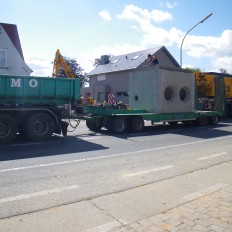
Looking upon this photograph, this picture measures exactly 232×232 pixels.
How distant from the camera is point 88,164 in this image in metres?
7.77

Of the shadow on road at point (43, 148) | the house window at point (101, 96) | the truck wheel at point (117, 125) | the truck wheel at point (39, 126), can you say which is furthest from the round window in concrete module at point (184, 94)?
the house window at point (101, 96)

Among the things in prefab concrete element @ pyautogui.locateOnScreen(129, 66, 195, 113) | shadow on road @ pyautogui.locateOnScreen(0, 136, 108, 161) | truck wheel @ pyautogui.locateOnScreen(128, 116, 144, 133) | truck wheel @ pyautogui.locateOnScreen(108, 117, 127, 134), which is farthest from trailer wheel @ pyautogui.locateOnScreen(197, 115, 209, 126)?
shadow on road @ pyautogui.locateOnScreen(0, 136, 108, 161)

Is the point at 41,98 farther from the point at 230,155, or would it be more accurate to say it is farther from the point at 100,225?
the point at 100,225

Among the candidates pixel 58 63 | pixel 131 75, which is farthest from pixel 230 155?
pixel 58 63

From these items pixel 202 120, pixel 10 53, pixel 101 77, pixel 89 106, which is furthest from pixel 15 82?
pixel 101 77

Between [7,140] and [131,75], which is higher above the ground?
[131,75]

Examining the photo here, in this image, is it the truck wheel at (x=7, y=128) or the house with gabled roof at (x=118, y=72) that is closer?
the truck wheel at (x=7, y=128)

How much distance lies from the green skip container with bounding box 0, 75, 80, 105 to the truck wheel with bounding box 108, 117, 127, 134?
2.05 metres

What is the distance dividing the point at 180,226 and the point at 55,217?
5.56 ft

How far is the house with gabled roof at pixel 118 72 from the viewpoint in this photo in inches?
1660

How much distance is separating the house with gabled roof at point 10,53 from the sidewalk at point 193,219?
72.9 ft

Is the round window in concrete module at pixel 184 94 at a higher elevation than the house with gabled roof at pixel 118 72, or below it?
below

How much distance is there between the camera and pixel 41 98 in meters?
11.5

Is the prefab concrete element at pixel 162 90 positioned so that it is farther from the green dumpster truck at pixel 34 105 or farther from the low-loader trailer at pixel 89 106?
the green dumpster truck at pixel 34 105
